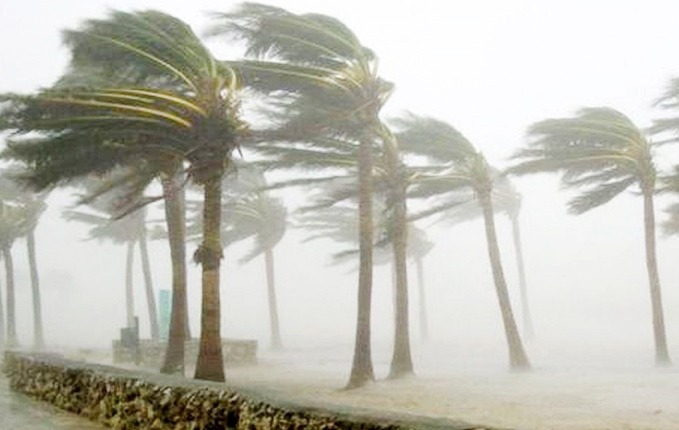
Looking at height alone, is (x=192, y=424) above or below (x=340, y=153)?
below

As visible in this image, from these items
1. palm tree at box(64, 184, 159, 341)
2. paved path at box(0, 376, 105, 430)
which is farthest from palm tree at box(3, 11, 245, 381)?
palm tree at box(64, 184, 159, 341)

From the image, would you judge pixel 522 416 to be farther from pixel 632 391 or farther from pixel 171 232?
pixel 171 232

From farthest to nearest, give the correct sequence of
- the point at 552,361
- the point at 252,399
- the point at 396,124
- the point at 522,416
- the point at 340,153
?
1. the point at 552,361
2. the point at 396,124
3. the point at 340,153
4. the point at 522,416
5. the point at 252,399

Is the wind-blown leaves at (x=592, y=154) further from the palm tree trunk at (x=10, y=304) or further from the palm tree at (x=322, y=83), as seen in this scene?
the palm tree trunk at (x=10, y=304)

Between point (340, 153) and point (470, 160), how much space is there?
5462mm

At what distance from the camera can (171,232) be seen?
56.7ft

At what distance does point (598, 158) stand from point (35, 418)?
17286 millimetres

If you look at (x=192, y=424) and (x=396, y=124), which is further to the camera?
(x=396, y=124)

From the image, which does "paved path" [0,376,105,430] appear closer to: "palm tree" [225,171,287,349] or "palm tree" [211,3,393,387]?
"palm tree" [211,3,393,387]

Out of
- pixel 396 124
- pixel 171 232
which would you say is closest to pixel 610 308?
pixel 396 124

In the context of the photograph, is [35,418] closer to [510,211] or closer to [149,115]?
[149,115]

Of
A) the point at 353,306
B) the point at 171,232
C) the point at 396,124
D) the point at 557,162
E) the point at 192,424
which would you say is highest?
the point at 396,124

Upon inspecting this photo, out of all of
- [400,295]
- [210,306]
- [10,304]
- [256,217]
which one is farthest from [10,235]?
[210,306]

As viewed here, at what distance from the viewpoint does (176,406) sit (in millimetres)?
6688
